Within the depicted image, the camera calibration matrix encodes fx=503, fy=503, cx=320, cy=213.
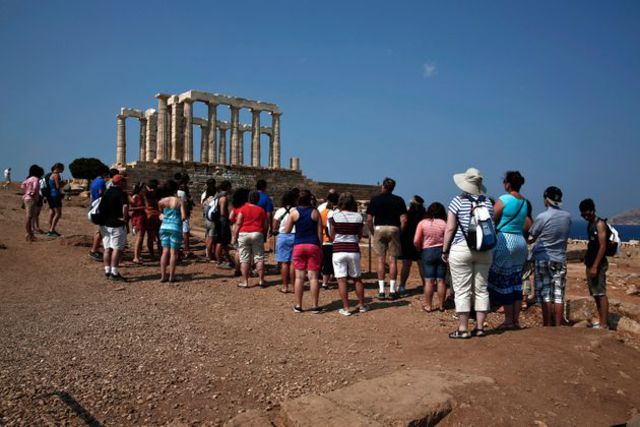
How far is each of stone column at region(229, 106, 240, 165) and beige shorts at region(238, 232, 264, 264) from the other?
2684cm

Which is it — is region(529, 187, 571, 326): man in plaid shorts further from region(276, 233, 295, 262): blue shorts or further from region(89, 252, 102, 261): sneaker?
region(89, 252, 102, 261): sneaker

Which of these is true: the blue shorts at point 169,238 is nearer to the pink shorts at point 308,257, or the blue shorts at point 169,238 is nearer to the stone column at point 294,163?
the pink shorts at point 308,257

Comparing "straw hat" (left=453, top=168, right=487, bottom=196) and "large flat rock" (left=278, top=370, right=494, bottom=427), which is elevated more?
"straw hat" (left=453, top=168, right=487, bottom=196)

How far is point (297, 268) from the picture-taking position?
7.23 meters

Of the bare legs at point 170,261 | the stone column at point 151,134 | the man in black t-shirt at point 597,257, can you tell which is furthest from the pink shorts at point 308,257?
the stone column at point 151,134

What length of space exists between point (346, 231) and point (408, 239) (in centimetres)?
178

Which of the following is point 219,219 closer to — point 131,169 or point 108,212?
point 108,212

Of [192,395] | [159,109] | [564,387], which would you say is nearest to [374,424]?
[192,395]

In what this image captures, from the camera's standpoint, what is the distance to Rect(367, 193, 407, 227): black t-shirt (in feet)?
27.0

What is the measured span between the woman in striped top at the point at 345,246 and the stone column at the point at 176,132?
26253mm

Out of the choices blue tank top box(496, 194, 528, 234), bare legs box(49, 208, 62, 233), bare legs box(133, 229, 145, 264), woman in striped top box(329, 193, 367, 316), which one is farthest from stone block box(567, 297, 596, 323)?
bare legs box(49, 208, 62, 233)

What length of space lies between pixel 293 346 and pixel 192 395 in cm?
163

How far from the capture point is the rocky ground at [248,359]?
4223mm

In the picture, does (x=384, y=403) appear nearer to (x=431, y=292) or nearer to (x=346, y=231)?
(x=346, y=231)
